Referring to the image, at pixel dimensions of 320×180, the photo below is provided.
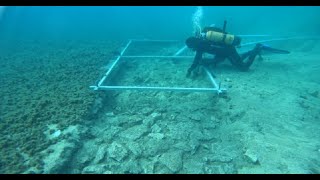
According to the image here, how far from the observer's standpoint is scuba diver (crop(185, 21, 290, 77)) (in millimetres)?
7859

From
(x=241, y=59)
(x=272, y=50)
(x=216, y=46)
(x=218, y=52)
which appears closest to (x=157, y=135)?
(x=216, y=46)

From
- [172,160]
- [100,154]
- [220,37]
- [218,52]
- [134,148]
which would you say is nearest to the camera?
[172,160]

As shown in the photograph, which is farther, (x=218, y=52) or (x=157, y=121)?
(x=218, y=52)

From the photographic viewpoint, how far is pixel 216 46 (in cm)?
827

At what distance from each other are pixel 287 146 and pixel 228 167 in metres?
1.21

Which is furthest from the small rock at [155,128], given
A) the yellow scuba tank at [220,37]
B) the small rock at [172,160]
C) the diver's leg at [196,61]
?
the yellow scuba tank at [220,37]

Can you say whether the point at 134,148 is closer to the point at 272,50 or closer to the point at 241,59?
the point at 241,59

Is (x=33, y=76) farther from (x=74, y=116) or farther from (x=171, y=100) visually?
(x=171, y=100)

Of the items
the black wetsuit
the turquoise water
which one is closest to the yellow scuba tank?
the black wetsuit

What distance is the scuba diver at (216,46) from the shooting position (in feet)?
25.8

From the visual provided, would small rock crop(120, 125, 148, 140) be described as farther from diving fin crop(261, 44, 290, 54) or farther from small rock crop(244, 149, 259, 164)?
diving fin crop(261, 44, 290, 54)

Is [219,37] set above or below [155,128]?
above

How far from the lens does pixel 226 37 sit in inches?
308

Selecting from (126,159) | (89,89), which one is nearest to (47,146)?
(126,159)
